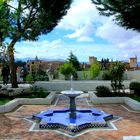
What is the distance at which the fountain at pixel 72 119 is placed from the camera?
11430mm

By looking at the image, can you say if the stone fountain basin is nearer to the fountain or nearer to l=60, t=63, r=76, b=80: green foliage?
the fountain

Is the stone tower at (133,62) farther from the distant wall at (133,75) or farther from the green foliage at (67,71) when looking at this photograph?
the green foliage at (67,71)

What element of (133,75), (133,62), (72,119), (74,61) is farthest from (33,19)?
(133,62)

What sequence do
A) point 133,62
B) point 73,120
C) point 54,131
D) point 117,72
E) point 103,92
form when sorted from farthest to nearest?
point 133,62 → point 117,72 → point 103,92 → point 73,120 → point 54,131

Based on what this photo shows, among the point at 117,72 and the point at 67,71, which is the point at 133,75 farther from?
the point at 117,72

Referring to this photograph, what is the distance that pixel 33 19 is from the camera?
22406 mm

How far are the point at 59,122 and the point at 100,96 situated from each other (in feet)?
25.6

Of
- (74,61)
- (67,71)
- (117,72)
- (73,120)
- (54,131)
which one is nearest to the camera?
(54,131)

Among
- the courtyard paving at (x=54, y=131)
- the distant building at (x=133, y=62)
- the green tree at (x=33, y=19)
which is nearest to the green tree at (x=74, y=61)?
the distant building at (x=133, y=62)

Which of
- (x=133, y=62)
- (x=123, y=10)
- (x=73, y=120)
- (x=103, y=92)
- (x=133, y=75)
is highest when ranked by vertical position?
(x=123, y=10)

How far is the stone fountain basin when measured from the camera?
11.5 meters

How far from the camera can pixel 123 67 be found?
19.8 metres

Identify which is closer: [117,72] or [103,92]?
[103,92]

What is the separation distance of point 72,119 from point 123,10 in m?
10.6
